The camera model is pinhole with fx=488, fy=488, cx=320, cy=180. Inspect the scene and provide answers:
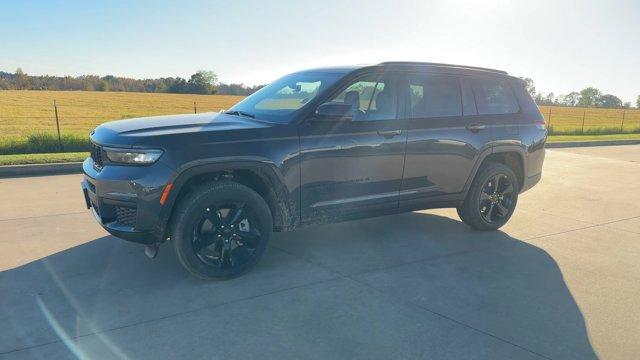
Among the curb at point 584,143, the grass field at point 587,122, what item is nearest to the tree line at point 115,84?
the grass field at point 587,122

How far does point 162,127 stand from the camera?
4.09 m

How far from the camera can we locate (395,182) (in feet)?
16.0

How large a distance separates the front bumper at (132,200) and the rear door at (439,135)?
2.42 m

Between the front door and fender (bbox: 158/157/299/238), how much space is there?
16 cm

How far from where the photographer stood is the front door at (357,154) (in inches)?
172

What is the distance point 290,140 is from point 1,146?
11.0 metres

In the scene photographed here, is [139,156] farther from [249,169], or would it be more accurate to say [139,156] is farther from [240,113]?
[240,113]

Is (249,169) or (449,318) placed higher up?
(249,169)

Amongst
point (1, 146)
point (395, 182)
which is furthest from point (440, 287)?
point (1, 146)

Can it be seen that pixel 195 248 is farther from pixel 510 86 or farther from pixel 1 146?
pixel 1 146

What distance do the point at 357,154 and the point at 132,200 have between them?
6.53 feet

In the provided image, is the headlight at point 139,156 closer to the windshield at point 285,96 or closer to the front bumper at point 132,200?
the front bumper at point 132,200

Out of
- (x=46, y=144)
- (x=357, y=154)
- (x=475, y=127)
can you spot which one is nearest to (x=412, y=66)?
(x=475, y=127)

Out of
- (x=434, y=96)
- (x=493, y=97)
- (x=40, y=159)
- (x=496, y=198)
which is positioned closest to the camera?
(x=434, y=96)
